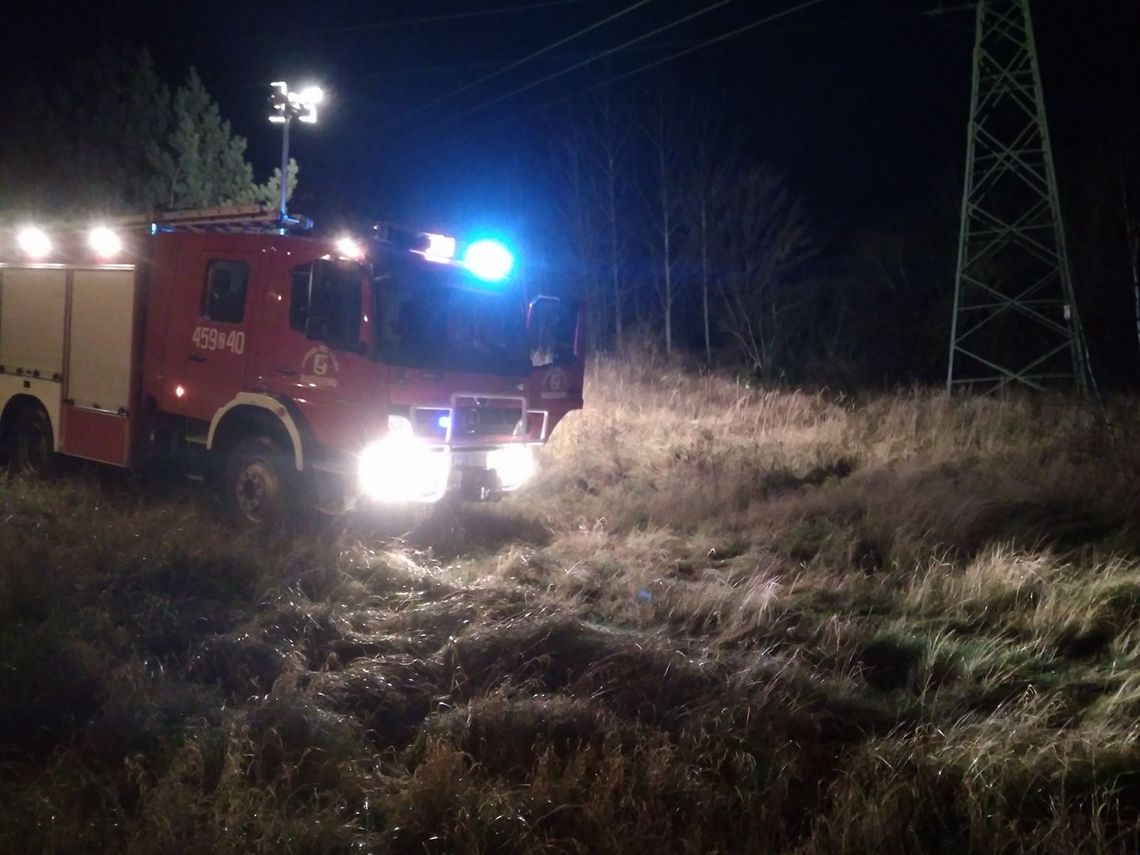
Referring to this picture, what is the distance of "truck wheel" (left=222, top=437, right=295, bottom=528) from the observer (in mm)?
8242

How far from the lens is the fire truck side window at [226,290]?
844 centimetres

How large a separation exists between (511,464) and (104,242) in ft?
14.9

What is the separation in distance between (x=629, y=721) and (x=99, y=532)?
4554 millimetres

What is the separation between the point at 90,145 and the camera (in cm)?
1639

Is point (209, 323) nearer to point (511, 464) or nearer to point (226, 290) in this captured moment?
point (226, 290)

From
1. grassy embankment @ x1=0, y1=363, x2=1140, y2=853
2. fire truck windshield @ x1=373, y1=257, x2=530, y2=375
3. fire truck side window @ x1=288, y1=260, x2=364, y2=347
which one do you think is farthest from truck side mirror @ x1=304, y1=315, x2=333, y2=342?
grassy embankment @ x1=0, y1=363, x2=1140, y2=853

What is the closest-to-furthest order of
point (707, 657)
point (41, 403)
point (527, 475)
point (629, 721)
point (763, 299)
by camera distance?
point (629, 721) < point (707, 657) < point (527, 475) < point (41, 403) < point (763, 299)

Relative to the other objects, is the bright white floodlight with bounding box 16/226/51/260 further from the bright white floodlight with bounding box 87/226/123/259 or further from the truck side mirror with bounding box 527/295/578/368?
the truck side mirror with bounding box 527/295/578/368

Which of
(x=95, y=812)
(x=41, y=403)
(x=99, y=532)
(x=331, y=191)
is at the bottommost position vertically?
(x=95, y=812)

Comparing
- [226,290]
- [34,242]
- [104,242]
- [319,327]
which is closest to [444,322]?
[319,327]

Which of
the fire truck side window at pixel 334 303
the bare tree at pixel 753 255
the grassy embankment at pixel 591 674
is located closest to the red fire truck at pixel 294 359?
the fire truck side window at pixel 334 303

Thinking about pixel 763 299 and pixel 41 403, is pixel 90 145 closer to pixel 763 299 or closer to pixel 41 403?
pixel 41 403

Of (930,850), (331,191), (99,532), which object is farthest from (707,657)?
(331,191)

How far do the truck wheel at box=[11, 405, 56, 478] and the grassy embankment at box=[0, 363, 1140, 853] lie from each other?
1013mm
